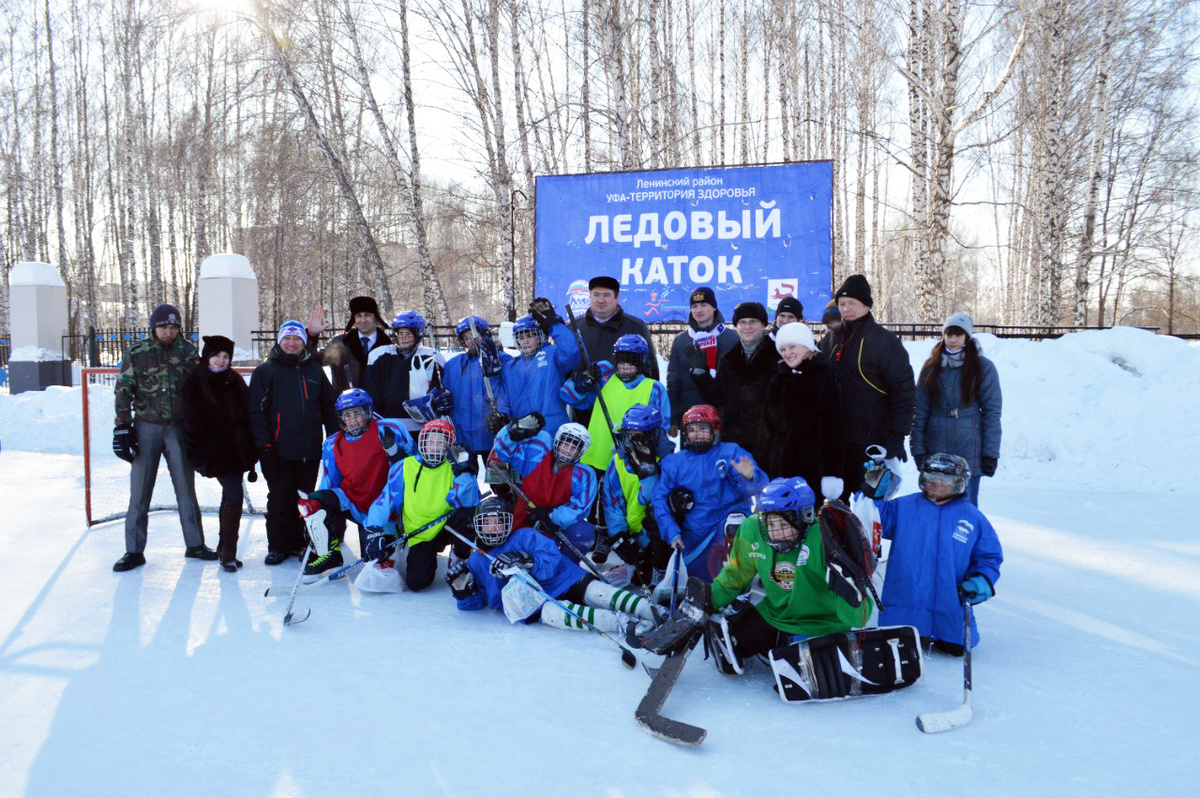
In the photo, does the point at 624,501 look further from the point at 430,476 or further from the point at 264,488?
the point at 264,488

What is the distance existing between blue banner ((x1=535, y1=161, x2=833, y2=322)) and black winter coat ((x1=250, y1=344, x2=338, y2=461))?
14.0ft

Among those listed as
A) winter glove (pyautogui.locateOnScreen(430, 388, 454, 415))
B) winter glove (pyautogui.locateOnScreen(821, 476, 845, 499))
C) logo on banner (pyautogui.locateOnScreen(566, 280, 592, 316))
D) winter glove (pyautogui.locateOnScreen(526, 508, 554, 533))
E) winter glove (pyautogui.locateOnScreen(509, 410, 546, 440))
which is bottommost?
winter glove (pyautogui.locateOnScreen(526, 508, 554, 533))

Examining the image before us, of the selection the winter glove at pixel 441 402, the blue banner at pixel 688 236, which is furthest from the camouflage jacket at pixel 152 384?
the blue banner at pixel 688 236

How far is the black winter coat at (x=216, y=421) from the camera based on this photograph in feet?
15.8

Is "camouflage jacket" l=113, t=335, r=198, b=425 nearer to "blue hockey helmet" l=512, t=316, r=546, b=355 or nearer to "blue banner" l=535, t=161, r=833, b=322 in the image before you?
"blue hockey helmet" l=512, t=316, r=546, b=355

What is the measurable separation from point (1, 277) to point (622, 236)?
26.1m

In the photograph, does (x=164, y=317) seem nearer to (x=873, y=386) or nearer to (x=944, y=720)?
(x=873, y=386)

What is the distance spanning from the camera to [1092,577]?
4555mm

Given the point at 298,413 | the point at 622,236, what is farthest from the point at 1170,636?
the point at 622,236

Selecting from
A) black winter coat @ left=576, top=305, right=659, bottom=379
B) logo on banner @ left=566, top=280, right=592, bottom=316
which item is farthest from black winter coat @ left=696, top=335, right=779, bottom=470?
logo on banner @ left=566, top=280, right=592, bottom=316

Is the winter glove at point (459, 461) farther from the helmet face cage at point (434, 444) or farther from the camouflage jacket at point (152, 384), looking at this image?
the camouflage jacket at point (152, 384)

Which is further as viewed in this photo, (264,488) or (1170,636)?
(264,488)

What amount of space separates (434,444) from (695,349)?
67.0 inches

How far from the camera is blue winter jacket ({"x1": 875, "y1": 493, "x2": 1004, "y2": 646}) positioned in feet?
11.3
